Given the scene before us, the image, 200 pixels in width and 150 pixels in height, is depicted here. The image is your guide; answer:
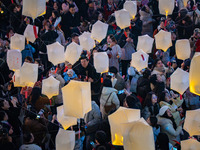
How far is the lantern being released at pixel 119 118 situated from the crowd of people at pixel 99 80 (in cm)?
35

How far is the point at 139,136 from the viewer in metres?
3.12

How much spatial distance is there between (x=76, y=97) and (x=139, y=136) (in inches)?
39.5

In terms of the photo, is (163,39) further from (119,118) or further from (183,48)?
(119,118)

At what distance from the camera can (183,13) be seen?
8188 mm

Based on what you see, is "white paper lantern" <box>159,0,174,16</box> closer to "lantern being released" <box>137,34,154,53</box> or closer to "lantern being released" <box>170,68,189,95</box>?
"lantern being released" <box>137,34,154,53</box>

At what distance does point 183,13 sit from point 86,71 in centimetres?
337

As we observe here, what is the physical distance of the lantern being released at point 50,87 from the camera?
224 inches

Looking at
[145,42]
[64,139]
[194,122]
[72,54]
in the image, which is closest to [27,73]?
[72,54]

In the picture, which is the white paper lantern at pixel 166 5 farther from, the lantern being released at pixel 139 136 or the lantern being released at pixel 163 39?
the lantern being released at pixel 139 136

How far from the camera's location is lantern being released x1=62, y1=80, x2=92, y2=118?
375 centimetres

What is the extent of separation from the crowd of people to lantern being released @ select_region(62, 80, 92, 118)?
62cm

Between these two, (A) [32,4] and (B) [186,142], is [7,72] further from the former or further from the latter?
(B) [186,142]

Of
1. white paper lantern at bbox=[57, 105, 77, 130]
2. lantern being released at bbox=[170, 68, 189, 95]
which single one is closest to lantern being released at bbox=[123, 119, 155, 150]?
white paper lantern at bbox=[57, 105, 77, 130]

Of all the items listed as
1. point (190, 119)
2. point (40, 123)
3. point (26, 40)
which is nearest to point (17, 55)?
point (26, 40)
